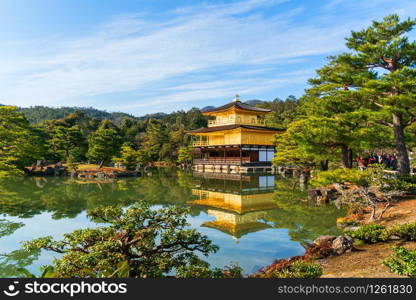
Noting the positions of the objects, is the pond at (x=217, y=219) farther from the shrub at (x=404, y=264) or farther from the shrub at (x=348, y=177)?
the shrub at (x=404, y=264)

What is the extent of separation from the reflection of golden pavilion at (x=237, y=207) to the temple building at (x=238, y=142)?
35.7 ft

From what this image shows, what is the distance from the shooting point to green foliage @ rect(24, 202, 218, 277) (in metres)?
3.58

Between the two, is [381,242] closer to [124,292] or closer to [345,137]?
[124,292]

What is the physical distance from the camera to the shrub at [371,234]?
5535 mm

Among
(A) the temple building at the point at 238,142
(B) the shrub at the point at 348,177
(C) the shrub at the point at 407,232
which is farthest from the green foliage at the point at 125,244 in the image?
(A) the temple building at the point at 238,142

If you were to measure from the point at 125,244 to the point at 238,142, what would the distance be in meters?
23.5

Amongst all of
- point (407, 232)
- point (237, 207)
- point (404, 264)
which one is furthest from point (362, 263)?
point (237, 207)

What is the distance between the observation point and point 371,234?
5.64 metres

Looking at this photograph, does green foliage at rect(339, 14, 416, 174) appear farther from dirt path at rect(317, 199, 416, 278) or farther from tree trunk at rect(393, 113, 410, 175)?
dirt path at rect(317, 199, 416, 278)

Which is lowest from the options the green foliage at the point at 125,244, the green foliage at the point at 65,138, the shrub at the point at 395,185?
the green foliage at the point at 125,244

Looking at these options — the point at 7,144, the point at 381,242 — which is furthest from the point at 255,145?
the point at 381,242

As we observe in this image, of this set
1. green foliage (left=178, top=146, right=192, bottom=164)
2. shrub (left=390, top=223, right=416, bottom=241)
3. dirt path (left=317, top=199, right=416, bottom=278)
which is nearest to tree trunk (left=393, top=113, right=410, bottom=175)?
shrub (left=390, top=223, right=416, bottom=241)

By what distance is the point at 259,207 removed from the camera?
10961mm

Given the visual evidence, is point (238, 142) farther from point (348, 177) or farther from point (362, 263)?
point (362, 263)
